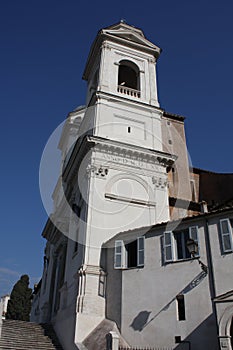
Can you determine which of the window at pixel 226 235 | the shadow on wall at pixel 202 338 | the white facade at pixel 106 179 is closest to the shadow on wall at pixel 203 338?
the shadow on wall at pixel 202 338

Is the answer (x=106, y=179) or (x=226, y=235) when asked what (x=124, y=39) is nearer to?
(x=106, y=179)

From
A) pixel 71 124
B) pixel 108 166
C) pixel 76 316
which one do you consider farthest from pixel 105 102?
pixel 76 316

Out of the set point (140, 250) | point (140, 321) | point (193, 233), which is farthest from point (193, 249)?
point (140, 321)

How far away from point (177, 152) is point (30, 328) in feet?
60.3

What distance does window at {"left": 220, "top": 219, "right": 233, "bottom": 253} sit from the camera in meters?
13.7

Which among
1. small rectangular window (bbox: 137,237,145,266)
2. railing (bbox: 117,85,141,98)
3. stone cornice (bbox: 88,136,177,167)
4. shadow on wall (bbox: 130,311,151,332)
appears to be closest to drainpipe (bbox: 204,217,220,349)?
shadow on wall (bbox: 130,311,151,332)

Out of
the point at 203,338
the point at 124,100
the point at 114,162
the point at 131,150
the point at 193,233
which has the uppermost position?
the point at 124,100

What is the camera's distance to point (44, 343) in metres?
16.6

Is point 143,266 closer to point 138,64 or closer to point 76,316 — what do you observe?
point 76,316

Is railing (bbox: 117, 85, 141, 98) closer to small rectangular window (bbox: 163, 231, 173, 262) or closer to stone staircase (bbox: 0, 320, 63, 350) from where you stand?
small rectangular window (bbox: 163, 231, 173, 262)

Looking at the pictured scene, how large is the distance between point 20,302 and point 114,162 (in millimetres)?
27721

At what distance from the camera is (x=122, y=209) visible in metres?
20.1

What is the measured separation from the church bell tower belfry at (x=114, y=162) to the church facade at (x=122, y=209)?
0.06 metres

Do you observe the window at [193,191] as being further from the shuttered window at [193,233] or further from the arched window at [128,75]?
the shuttered window at [193,233]
